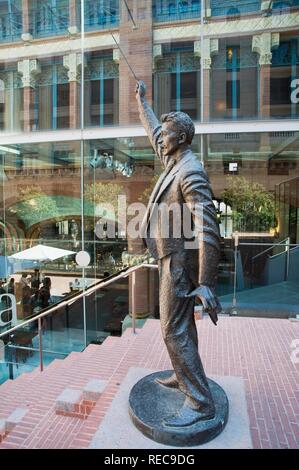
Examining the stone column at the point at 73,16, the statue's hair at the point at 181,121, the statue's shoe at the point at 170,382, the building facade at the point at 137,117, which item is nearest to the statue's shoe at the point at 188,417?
the statue's shoe at the point at 170,382

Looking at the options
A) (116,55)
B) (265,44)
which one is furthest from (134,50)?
(265,44)

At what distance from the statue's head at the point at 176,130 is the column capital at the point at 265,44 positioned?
6856 mm

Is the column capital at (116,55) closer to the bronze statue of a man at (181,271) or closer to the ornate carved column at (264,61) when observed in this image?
the ornate carved column at (264,61)

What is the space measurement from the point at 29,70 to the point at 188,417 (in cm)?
964

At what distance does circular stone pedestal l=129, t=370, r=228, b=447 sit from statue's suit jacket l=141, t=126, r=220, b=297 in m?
1.03

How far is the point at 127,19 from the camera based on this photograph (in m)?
8.78

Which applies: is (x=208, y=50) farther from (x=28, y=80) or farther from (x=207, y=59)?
(x=28, y=80)

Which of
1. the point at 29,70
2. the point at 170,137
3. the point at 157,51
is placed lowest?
the point at 170,137

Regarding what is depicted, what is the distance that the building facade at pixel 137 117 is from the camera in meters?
8.17

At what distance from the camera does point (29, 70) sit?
30.6ft

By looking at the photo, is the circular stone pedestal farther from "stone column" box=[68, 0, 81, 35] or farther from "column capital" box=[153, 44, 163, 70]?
"stone column" box=[68, 0, 81, 35]

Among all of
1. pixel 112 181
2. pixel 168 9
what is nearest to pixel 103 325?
pixel 112 181

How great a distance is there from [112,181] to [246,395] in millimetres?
6696
